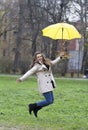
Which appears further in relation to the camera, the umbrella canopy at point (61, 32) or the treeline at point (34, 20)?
the treeline at point (34, 20)

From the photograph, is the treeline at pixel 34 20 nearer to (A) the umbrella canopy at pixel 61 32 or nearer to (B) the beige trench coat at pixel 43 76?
(A) the umbrella canopy at pixel 61 32

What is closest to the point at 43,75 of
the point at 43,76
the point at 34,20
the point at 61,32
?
the point at 43,76

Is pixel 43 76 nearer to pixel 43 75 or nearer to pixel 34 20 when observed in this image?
pixel 43 75

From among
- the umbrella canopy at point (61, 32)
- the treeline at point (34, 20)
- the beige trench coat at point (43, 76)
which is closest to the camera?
the beige trench coat at point (43, 76)

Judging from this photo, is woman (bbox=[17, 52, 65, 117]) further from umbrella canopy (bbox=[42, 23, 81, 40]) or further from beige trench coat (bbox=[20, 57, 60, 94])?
umbrella canopy (bbox=[42, 23, 81, 40])

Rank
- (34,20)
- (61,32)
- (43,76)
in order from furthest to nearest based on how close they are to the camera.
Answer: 1. (34,20)
2. (61,32)
3. (43,76)

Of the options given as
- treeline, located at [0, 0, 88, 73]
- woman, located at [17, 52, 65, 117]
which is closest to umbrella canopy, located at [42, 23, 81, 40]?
woman, located at [17, 52, 65, 117]

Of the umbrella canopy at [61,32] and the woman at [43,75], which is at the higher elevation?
the umbrella canopy at [61,32]

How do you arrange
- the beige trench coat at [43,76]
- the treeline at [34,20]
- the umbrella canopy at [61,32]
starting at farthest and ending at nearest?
the treeline at [34,20]
the umbrella canopy at [61,32]
the beige trench coat at [43,76]

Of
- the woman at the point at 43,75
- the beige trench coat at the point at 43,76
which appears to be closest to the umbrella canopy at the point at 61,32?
the woman at the point at 43,75

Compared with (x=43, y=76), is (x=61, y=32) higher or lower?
higher

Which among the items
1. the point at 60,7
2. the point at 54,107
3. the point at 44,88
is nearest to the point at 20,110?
the point at 54,107

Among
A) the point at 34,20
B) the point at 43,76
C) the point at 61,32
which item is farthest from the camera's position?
the point at 34,20

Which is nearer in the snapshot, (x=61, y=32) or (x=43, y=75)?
(x=43, y=75)
